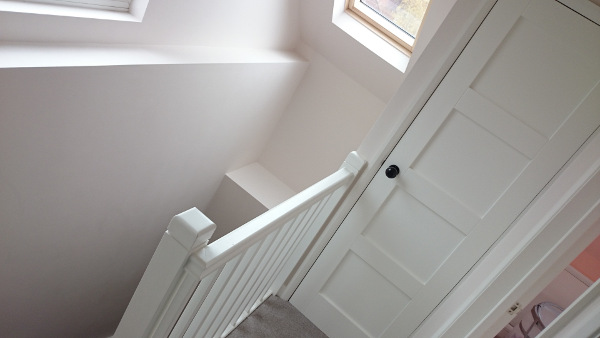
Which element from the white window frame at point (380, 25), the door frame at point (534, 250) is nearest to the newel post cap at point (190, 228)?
the door frame at point (534, 250)

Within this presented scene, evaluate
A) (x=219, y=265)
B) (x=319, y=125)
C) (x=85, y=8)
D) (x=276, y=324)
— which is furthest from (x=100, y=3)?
(x=319, y=125)

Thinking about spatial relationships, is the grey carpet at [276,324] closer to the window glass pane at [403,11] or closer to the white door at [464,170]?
the white door at [464,170]

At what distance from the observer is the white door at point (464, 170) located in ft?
8.38

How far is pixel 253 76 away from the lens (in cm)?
398

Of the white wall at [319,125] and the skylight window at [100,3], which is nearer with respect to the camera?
the skylight window at [100,3]

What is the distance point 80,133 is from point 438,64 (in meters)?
1.65

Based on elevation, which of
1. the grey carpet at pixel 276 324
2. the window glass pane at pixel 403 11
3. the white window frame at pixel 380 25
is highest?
the window glass pane at pixel 403 11

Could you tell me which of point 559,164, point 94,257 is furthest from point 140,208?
point 559,164

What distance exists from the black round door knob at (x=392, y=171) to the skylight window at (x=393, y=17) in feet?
4.33

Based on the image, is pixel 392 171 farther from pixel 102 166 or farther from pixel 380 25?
pixel 380 25

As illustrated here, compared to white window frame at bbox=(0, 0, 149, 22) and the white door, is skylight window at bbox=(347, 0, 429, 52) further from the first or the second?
white window frame at bbox=(0, 0, 149, 22)

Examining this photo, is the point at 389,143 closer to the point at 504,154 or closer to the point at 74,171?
the point at 504,154

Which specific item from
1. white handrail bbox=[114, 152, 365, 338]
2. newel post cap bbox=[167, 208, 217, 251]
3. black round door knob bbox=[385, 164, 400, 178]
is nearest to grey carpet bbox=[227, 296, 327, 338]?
white handrail bbox=[114, 152, 365, 338]

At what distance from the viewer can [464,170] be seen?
9.31 ft
